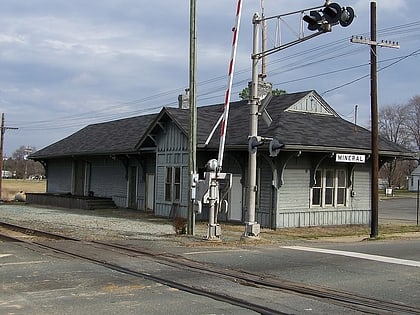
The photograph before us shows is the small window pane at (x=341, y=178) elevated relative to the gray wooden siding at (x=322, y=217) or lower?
elevated

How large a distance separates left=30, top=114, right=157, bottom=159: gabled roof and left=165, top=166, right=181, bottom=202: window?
346 centimetres

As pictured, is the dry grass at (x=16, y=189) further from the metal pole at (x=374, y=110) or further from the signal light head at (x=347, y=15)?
the signal light head at (x=347, y=15)

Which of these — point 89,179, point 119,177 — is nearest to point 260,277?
point 119,177

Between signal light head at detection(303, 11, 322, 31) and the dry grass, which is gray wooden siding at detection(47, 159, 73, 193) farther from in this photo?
signal light head at detection(303, 11, 322, 31)

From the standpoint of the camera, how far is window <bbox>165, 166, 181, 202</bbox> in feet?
85.2

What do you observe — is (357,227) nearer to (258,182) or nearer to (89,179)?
(258,182)

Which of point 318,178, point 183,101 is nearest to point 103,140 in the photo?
point 183,101

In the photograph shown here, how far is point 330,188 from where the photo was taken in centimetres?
2448

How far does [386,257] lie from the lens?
13805 mm

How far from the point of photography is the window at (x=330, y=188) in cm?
2394

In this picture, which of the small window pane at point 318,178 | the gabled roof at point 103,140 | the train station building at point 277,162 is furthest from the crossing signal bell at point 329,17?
the gabled roof at point 103,140

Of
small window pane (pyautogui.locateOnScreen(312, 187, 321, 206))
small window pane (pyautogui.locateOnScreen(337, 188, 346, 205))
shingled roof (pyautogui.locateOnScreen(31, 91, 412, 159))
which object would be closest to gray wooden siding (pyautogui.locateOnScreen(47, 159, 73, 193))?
shingled roof (pyautogui.locateOnScreen(31, 91, 412, 159))

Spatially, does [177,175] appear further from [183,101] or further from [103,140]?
[103,140]

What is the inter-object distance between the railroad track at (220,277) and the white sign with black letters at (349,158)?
1029 cm
